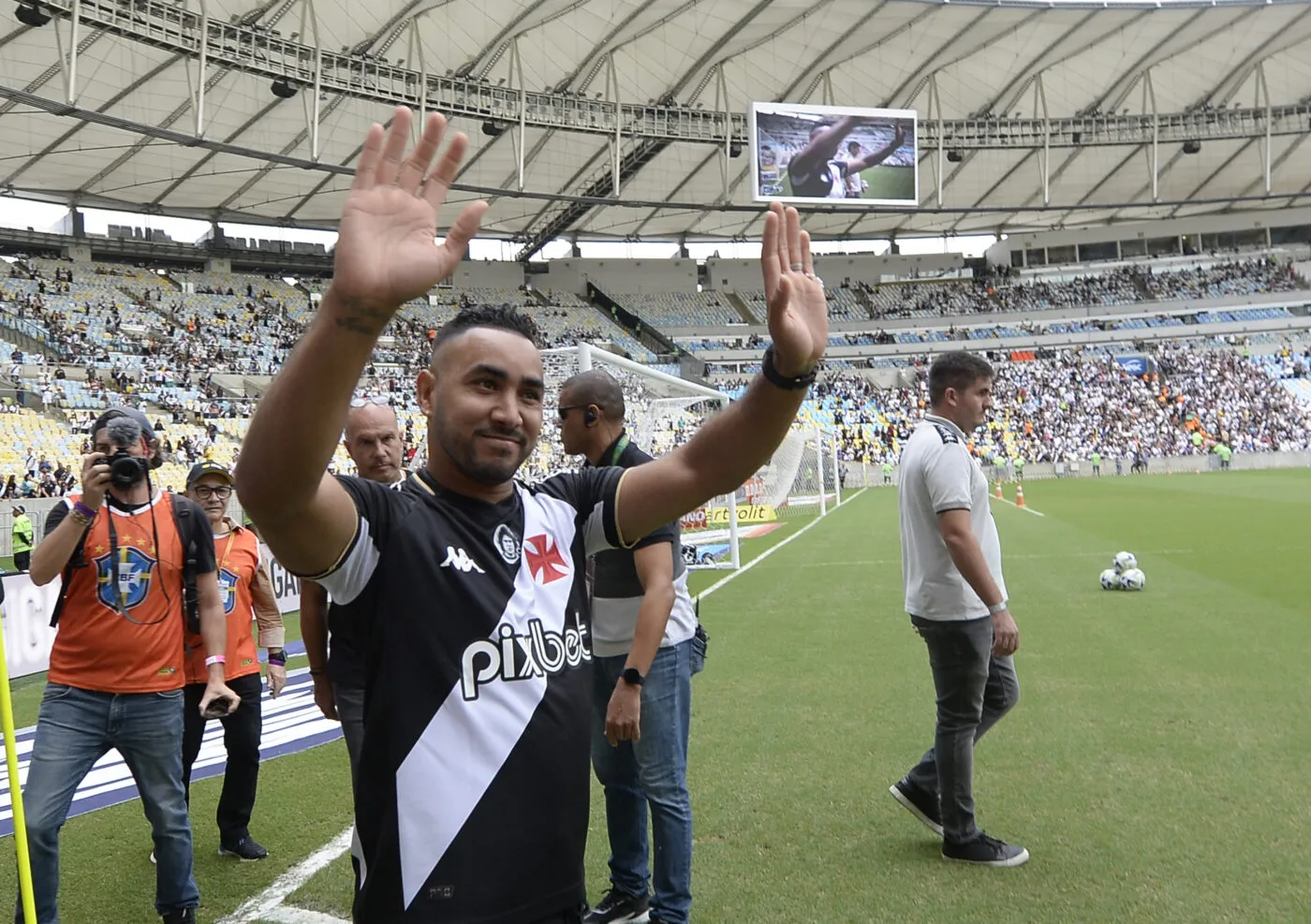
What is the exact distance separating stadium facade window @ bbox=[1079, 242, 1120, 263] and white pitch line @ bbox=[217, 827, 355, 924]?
70875 millimetres

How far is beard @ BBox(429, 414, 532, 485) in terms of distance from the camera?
1.94m

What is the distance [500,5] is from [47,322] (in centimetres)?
1998

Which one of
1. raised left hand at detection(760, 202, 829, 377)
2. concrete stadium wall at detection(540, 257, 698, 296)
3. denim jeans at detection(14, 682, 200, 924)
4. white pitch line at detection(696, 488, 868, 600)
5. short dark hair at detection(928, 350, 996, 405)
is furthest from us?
concrete stadium wall at detection(540, 257, 698, 296)

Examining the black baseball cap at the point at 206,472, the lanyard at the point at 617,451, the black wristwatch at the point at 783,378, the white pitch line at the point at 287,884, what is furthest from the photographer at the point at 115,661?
the black wristwatch at the point at 783,378

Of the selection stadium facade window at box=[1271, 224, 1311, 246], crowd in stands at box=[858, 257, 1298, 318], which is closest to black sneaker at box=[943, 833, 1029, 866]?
crowd in stands at box=[858, 257, 1298, 318]

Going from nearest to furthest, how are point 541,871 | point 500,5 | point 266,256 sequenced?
point 541,871, point 500,5, point 266,256

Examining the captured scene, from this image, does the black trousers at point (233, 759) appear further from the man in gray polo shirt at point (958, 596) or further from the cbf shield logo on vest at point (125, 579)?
the man in gray polo shirt at point (958, 596)

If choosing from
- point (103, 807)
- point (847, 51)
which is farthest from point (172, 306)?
point (103, 807)

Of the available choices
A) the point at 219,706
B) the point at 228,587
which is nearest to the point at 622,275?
the point at 228,587

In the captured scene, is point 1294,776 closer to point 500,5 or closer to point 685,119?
point 500,5

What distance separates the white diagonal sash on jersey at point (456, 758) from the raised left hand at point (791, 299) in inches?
29.0

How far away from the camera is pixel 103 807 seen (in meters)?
5.41

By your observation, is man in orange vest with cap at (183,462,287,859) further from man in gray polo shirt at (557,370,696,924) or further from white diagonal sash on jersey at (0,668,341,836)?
man in gray polo shirt at (557,370,696,924)

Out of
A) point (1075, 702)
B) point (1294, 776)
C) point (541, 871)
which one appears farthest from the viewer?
point (1075, 702)
